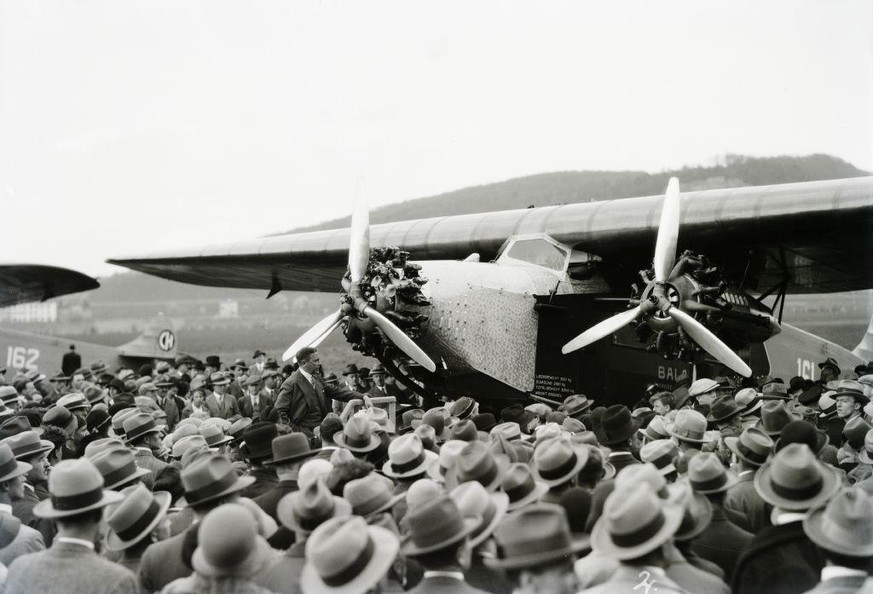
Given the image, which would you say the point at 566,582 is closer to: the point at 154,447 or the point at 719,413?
the point at 719,413

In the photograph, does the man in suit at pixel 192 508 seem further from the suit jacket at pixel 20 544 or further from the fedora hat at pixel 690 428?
the fedora hat at pixel 690 428

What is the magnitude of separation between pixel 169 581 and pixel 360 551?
1.39 m

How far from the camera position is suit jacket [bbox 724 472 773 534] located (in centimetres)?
446

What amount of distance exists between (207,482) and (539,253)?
7.70 metres

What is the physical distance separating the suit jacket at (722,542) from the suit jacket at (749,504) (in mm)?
383

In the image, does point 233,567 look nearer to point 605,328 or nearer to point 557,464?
point 557,464

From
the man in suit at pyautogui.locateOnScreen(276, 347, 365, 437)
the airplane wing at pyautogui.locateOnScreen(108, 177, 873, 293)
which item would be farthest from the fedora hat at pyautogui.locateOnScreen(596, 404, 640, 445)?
the airplane wing at pyautogui.locateOnScreen(108, 177, 873, 293)

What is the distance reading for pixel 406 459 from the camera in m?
4.92

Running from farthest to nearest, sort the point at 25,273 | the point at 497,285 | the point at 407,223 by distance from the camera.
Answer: the point at 25,273 → the point at 407,223 → the point at 497,285

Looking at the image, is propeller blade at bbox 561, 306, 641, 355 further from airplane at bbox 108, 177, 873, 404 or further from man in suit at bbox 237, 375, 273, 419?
man in suit at bbox 237, 375, 273, 419

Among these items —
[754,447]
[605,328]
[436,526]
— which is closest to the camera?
[436,526]

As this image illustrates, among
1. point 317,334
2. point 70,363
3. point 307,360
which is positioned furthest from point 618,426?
point 70,363

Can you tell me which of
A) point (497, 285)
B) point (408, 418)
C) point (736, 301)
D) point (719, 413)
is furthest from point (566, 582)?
point (736, 301)

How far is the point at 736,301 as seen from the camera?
1039cm
